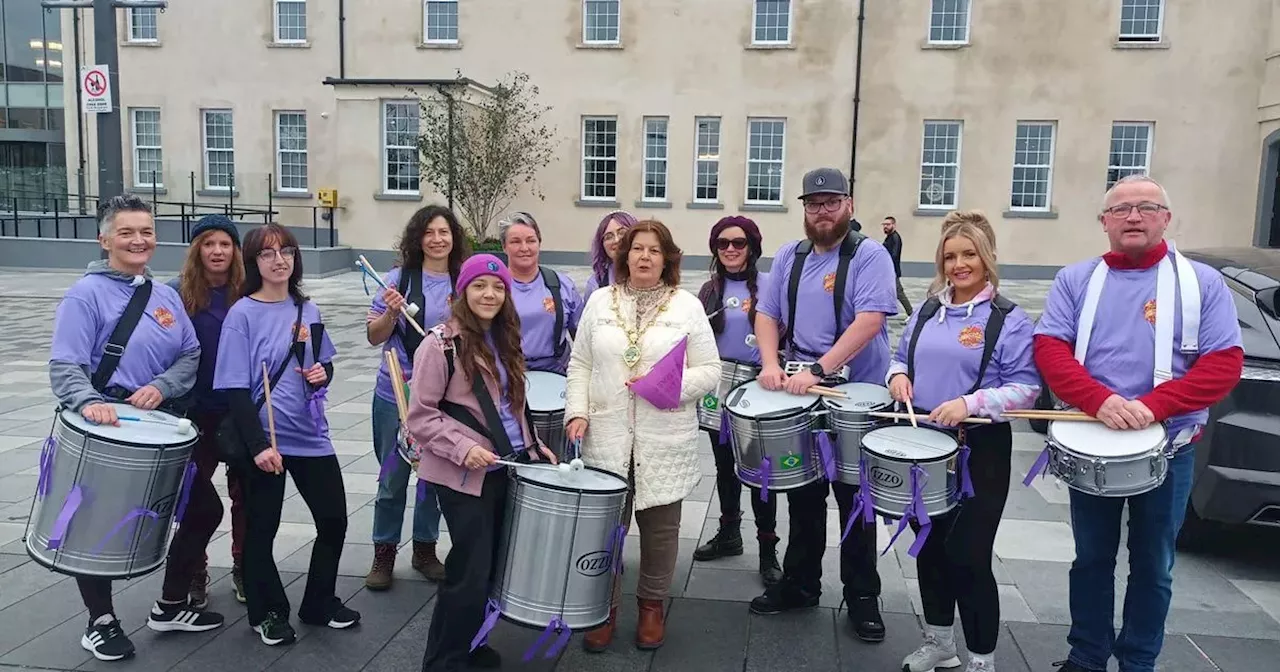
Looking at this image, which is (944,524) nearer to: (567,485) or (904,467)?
(904,467)

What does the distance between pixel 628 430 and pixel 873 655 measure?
4.79 feet

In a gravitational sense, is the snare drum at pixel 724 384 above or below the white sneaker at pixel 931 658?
above

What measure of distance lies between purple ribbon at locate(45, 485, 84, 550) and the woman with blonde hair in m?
3.17

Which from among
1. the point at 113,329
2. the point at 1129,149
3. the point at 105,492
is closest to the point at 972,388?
the point at 105,492

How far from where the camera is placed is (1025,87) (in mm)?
22062

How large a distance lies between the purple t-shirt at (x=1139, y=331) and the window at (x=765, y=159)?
66.5 feet

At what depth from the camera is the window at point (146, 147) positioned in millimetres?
25422

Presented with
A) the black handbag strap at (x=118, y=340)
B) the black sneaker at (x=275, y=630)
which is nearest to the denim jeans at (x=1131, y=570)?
the black sneaker at (x=275, y=630)

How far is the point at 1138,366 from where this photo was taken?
343 cm

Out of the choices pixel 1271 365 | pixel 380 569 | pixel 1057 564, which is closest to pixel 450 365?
pixel 380 569

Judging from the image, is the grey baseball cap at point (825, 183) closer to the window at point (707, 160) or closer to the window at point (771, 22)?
the window at point (707, 160)

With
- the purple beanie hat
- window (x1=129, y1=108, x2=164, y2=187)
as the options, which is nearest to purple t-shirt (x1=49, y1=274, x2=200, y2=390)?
the purple beanie hat

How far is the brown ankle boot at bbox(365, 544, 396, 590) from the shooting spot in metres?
4.66

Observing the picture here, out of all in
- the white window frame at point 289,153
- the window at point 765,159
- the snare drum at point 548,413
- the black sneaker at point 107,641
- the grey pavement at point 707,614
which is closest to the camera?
the black sneaker at point 107,641
